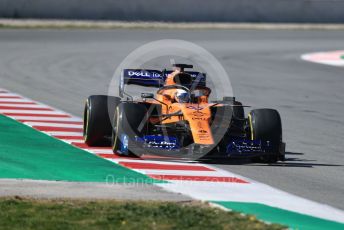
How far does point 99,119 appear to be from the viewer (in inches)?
536

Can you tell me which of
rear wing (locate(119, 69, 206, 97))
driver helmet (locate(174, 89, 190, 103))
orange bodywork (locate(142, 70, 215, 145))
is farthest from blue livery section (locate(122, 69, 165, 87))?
driver helmet (locate(174, 89, 190, 103))

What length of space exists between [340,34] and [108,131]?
3150 centimetres

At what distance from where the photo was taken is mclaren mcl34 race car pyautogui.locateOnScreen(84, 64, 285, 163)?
1248cm

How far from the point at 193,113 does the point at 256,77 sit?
14.1m

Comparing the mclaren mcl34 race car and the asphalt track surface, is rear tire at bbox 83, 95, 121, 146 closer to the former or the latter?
the mclaren mcl34 race car

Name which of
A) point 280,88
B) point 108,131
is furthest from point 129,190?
point 280,88

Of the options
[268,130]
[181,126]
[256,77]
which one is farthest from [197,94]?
[256,77]

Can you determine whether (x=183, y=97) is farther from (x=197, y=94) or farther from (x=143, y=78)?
(x=143, y=78)

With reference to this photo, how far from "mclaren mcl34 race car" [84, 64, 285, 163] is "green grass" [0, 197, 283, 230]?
2937 mm

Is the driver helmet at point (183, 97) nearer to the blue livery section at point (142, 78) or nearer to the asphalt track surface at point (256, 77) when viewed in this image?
the asphalt track surface at point (256, 77)

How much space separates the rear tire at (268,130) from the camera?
12.9m

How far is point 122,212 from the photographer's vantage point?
9000 mm

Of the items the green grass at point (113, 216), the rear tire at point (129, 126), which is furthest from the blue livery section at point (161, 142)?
the green grass at point (113, 216)

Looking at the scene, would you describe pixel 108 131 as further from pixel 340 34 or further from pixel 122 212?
pixel 340 34
